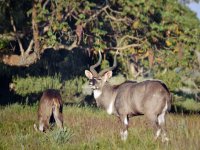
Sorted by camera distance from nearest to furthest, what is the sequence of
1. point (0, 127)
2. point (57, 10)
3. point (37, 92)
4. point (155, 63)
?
point (0, 127), point (57, 10), point (155, 63), point (37, 92)

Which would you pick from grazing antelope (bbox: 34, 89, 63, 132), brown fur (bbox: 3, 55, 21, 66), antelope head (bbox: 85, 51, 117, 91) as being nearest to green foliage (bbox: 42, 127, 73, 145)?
grazing antelope (bbox: 34, 89, 63, 132)

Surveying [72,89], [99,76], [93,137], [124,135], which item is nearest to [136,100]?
[124,135]

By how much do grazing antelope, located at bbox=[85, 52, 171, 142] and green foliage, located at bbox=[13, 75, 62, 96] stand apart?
12.4 metres

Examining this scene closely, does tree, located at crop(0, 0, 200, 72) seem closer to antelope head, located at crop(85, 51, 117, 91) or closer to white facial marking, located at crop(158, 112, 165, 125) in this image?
antelope head, located at crop(85, 51, 117, 91)

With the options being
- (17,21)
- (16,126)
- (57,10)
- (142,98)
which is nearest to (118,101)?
(142,98)

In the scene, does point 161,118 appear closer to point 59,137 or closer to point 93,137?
point 93,137

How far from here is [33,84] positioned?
2675 centimetres

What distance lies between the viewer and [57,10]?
62.2 feet

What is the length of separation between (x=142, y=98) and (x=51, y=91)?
311 cm

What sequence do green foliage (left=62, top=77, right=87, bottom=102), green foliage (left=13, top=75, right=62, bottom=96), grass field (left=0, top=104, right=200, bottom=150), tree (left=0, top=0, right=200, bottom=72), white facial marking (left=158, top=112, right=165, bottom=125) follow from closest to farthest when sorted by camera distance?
1. grass field (left=0, top=104, right=200, bottom=150)
2. white facial marking (left=158, top=112, right=165, bottom=125)
3. tree (left=0, top=0, right=200, bottom=72)
4. green foliage (left=13, top=75, right=62, bottom=96)
5. green foliage (left=62, top=77, right=87, bottom=102)

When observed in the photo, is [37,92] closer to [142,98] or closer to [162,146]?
[142,98]

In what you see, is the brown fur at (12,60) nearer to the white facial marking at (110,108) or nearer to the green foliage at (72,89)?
→ the white facial marking at (110,108)

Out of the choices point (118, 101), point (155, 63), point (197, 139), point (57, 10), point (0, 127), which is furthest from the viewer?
point (155, 63)

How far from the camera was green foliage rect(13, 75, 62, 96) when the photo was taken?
25.4 meters
